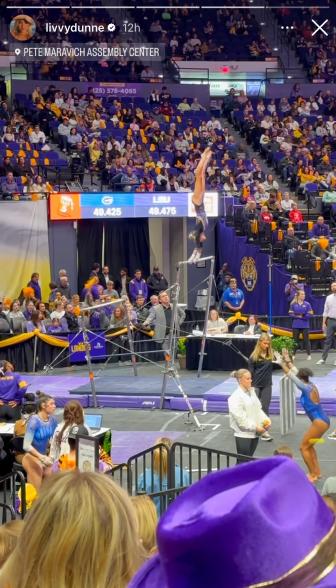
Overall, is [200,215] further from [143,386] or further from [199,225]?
[143,386]

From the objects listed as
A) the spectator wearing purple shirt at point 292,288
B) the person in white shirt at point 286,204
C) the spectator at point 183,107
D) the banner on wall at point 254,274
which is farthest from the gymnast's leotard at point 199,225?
the spectator at point 183,107

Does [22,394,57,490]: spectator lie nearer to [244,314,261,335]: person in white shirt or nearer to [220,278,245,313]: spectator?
[244,314,261,335]: person in white shirt

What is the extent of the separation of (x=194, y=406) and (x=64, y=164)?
14.0m

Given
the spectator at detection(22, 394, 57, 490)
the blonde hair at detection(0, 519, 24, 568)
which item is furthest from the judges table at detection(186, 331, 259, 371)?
the blonde hair at detection(0, 519, 24, 568)

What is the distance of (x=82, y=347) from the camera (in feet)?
69.4

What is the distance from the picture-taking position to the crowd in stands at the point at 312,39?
135 ft

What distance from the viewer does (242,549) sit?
4.98ft

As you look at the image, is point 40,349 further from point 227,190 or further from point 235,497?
point 235,497

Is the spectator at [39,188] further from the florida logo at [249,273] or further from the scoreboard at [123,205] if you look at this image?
the florida logo at [249,273]

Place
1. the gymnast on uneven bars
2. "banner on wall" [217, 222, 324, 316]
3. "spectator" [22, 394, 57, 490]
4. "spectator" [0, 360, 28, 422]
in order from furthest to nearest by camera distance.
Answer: "banner on wall" [217, 222, 324, 316]
the gymnast on uneven bars
"spectator" [0, 360, 28, 422]
"spectator" [22, 394, 57, 490]

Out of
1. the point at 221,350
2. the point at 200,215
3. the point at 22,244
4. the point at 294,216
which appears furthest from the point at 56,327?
the point at 294,216

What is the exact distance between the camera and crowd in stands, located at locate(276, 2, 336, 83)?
4119 centimetres

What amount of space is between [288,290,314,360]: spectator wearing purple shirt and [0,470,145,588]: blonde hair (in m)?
19.6

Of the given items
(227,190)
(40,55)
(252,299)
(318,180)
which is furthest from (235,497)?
(40,55)
